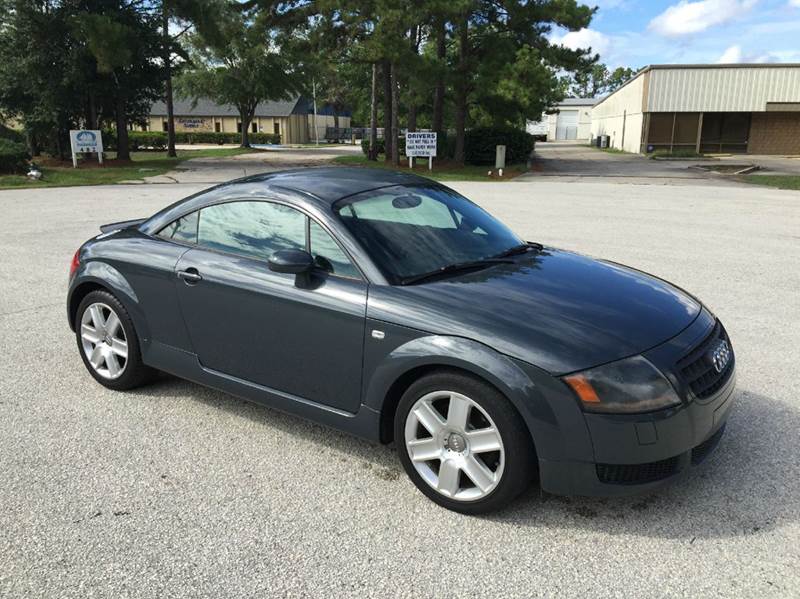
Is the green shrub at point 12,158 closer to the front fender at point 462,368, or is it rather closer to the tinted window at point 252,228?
the tinted window at point 252,228

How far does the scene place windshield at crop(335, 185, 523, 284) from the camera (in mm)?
3486

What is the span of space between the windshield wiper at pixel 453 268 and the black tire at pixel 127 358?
1969mm

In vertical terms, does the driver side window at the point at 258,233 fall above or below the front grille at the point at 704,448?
above

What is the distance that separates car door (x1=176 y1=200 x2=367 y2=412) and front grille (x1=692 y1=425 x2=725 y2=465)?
1558mm

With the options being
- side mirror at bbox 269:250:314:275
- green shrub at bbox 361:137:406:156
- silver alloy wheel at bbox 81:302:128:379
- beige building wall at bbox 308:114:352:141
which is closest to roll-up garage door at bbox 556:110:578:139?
beige building wall at bbox 308:114:352:141

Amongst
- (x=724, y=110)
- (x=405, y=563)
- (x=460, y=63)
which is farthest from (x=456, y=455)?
(x=724, y=110)

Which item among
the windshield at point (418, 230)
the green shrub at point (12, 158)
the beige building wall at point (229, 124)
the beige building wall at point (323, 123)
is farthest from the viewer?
the beige building wall at point (323, 123)

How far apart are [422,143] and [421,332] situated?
84.7ft

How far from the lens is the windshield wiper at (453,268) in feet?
11.0

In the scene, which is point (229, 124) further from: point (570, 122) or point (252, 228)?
point (252, 228)

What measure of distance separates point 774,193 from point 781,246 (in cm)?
1124

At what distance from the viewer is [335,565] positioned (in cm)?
273

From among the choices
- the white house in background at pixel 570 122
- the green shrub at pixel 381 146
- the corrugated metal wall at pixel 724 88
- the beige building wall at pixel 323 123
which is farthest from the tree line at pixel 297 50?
the white house in background at pixel 570 122

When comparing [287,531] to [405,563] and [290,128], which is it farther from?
Answer: [290,128]
